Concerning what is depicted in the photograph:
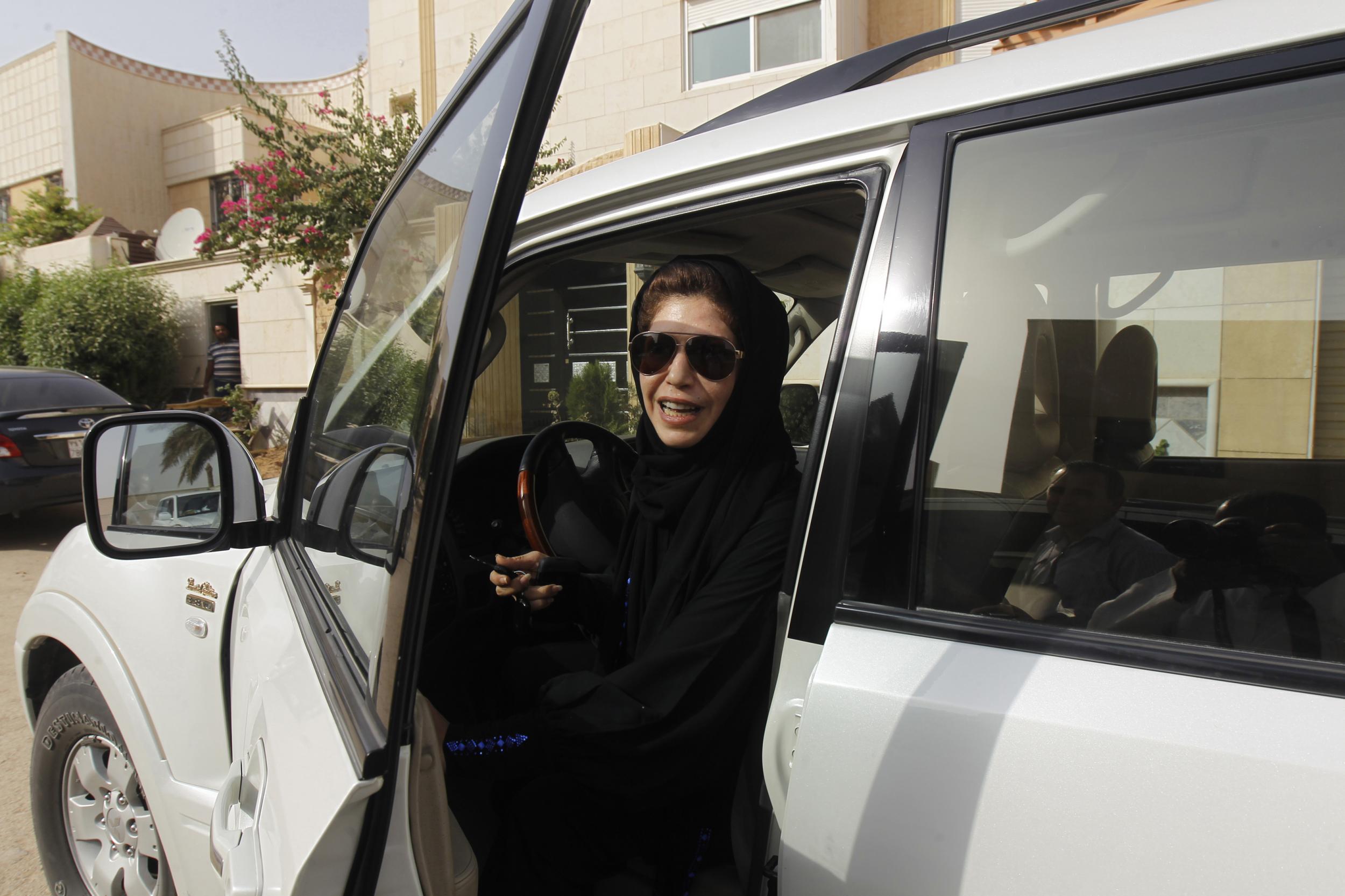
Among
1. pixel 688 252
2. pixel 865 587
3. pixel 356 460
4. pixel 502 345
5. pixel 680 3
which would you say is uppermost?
pixel 680 3

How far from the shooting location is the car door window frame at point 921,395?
3.09ft

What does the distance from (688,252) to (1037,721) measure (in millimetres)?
1662

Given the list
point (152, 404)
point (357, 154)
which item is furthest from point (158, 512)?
point (152, 404)

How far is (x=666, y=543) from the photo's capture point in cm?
158

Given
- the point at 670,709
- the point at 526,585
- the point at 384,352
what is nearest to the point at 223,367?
the point at 526,585

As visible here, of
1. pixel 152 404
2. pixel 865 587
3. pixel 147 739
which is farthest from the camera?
pixel 152 404

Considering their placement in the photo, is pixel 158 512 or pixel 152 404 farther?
pixel 152 404

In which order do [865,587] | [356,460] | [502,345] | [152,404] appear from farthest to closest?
1. [152,404]
2. [502,345]
3. [356,460]
4. [865,587]

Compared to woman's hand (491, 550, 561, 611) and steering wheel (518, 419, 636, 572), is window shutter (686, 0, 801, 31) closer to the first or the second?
steering wheel (518, 419, 636, 572)

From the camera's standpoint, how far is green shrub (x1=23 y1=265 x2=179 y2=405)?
13.6 metres

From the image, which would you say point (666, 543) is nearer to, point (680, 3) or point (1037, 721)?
point (1037, 721)

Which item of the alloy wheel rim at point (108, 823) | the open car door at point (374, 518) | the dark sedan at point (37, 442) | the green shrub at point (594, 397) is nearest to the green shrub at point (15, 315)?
the dark sedan at point (37, 442)

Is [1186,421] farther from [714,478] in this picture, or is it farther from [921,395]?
[714,478]

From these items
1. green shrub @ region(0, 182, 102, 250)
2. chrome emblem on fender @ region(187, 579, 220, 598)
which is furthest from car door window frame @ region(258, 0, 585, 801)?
green shrub @ region(0, 182, 102, 250)
